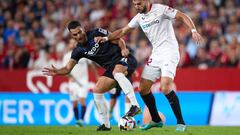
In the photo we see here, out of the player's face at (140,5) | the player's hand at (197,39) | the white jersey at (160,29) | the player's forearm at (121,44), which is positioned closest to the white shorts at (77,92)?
the player's forearm at (121,44)

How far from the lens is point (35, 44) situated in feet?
78.7

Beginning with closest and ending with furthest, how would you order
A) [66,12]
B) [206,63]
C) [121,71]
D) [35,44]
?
[121,71]
[206,63]
[35,44]
[66,12]

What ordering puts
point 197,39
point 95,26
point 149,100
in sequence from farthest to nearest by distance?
point 95,26
point 149,100
point 197,39

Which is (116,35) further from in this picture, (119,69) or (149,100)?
(149,100)

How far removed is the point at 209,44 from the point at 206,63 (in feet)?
2.03

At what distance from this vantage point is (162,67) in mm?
13297

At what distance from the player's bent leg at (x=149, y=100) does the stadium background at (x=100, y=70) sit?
20.3ft

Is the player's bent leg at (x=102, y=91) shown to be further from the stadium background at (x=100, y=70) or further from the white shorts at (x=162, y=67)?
the stadium background at (x=100, y=70)

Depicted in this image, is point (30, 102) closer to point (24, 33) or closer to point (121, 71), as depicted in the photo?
point (24, 33)

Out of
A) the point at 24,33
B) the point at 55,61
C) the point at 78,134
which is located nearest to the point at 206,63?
the point at 55,61

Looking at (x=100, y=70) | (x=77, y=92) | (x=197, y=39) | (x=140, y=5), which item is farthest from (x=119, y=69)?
(x=100, y=70)

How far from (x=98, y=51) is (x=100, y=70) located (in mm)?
7989

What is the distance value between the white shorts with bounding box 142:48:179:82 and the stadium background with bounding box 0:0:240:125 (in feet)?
22.3

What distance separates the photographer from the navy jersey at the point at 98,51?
1423 centimetres
